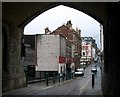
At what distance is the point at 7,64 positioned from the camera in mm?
34656

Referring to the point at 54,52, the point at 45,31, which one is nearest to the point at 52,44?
the point at 54,52

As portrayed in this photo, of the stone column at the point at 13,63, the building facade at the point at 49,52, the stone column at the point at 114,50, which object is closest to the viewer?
the stone column at the point at 114,50

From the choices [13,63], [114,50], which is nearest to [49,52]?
[13,63]

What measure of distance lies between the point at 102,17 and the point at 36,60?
45045 mm

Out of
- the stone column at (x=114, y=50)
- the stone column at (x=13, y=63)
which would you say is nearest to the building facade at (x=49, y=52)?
the stone column at (x=13, y=63)

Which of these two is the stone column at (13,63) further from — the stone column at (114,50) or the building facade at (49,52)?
the building facade at (49,52)

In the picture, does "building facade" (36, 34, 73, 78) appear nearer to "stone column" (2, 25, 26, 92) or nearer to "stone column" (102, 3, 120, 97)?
"stone column" (2, 25, 26, 92)

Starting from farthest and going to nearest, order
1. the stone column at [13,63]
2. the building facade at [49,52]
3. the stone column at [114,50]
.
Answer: the building facade at [49,52], the stone column at [13,63], the stone column at [114,50]

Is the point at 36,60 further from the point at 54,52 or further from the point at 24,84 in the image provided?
the point at 24,84

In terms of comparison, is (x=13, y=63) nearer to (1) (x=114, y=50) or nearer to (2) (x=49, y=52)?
(1) (x=114, y=50)

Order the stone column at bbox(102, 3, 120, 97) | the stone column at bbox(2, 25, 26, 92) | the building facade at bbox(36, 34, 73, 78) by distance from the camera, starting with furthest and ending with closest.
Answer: the building facade at bbox(36, 34, 73, 78)
the stone column at bbox(2, 25, 26, 92)
the stone column at bbox(102, 3, 120, 97)

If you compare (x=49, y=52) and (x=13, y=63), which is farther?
(x=49, y=52)

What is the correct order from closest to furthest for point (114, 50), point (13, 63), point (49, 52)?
1. point (114, 50)
2. point (13, 63)
3. point (49, 52)

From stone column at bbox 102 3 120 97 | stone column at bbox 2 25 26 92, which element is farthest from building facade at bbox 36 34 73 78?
stone column at bbox 102 3 120 97
